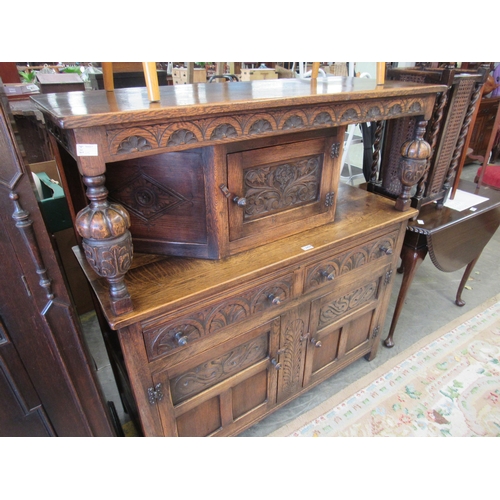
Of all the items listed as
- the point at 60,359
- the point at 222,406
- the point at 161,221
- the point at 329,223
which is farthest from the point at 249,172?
the point at 222,406

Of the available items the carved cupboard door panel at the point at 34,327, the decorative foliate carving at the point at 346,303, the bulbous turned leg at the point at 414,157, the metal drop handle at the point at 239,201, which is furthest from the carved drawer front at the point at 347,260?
the carved cupboard door panel at the point at 34,327

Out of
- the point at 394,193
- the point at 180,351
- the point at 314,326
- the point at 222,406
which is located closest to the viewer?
the point at 180,351

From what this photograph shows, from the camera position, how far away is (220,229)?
102 centimetres

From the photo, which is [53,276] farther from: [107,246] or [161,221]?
[161,221]

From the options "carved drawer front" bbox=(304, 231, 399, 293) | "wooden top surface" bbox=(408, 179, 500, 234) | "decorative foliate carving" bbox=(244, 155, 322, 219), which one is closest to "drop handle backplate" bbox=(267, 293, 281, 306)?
"carved drawer front" bbox=(304, 231, 399, 293)

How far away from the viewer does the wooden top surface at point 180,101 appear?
0.68 meters

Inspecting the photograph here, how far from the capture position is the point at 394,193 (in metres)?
1.63

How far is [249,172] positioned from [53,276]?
573mm

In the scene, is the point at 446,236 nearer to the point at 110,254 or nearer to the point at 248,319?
the point at 248,319

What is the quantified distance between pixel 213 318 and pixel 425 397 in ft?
3.90

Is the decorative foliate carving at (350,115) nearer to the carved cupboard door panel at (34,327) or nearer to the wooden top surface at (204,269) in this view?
the wooden top surface at (204,269)

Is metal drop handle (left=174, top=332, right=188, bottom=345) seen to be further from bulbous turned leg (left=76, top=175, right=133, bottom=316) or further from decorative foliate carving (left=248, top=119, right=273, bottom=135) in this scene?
decorative foliate carving (left=248, top=119, right=273, bottom=135)

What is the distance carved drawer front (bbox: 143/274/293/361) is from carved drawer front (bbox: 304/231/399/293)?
3.9 inches

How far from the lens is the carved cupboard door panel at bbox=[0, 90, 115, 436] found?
66 cm
